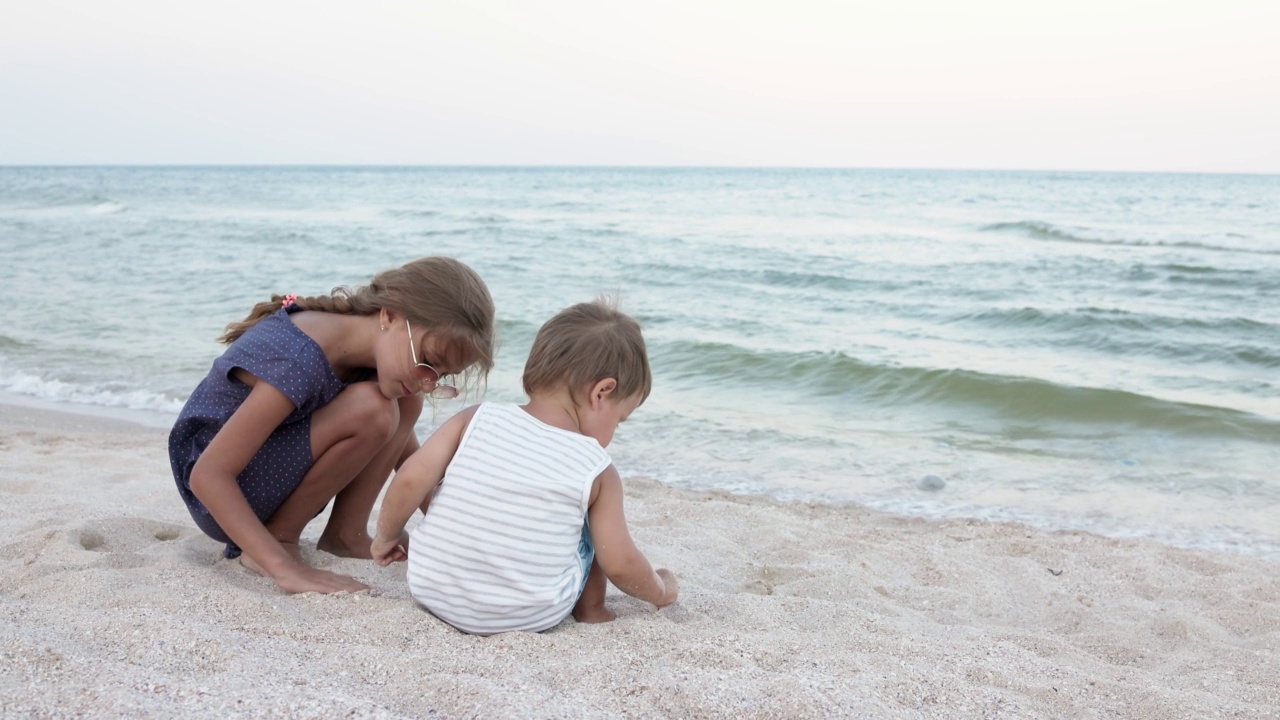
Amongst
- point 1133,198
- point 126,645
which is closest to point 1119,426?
point 126,645

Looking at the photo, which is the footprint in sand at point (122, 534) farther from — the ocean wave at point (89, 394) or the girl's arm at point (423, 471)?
the ocean wave at point (89, 394)

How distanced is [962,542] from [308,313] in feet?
8.42

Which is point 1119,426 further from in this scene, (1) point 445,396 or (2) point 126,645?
(2) point 126,645

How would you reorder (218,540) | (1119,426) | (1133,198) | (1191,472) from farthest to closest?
(1133,198)
(1119,426)
(1191,472)
(218,540)

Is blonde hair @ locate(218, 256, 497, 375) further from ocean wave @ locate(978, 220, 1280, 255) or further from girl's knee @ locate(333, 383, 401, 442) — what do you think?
ocean wave @ locate(978, 220, 1280, 255)

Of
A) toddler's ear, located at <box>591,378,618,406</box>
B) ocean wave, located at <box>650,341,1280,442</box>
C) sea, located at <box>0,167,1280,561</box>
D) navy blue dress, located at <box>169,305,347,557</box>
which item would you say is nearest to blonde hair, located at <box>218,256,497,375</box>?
navy blue dress, located at <box>169,305,347,557</box>

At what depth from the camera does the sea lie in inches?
191

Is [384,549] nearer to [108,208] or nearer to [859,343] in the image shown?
[859,343]

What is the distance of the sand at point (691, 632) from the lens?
1718mm

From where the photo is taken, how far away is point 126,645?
1.81m

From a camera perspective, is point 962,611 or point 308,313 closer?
point 308,313

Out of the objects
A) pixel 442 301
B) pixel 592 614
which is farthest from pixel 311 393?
pixel 592 614

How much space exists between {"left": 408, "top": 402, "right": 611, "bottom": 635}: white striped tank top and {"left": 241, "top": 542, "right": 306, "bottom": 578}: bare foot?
0.57 metres

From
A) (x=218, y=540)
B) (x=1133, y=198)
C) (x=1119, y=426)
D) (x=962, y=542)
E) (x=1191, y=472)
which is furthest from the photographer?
(x=1133, y=198)
